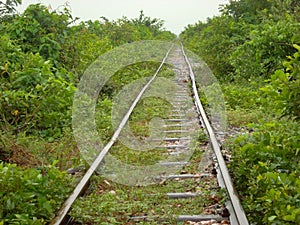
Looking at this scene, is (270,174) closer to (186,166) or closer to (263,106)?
(186,166)

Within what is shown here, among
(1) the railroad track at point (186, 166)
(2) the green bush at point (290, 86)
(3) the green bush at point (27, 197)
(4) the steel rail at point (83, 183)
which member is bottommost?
(1) the railroad track at point (186, 166)

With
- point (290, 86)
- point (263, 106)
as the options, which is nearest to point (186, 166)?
point (290, 86)

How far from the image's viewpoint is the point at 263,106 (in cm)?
750

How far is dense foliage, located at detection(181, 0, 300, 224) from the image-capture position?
11.0ft

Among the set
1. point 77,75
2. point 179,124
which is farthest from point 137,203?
point 77,75

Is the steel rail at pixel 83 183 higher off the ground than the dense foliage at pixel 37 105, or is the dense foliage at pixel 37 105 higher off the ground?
the dense foliage at pixel 37 105

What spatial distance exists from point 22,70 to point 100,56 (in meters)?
5.28

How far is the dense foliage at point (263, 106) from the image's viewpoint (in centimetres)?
334

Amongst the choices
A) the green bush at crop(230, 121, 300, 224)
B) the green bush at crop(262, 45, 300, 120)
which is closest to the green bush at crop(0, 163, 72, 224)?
the green bush at crop(230, 121, 300, 224)

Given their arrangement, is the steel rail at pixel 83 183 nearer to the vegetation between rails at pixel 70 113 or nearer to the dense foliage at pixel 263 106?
the vegetation between rails at pixel 70 113

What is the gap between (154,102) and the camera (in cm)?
949

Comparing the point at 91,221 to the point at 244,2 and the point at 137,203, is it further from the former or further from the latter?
the point at 244,2

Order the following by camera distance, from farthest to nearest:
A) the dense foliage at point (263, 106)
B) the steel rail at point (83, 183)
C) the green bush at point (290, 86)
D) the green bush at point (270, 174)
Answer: the green bush at point (290, 86), the steel rail at point (83, 183), the dense foliage at point (263, 106), the green bush at point (270, 174)

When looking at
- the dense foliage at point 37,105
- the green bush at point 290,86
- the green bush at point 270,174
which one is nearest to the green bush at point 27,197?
the dense foliage at point 37,105
